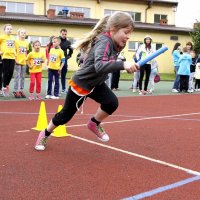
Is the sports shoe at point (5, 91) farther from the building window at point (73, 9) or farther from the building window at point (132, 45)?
the building window at point (73, 9)

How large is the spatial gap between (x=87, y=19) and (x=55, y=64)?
26727 mm

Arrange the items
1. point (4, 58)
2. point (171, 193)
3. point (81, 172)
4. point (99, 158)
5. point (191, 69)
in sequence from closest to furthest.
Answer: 1. point (171, 193)
2. point (81, 172)
3. point (99, 158)
4. point (4, 58)
5. point (191, 69)

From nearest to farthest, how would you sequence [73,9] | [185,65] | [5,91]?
[5,91], [185,65], [73,9]

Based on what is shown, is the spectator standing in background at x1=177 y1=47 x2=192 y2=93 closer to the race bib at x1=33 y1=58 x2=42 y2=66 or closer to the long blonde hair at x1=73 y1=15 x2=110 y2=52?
the race bib at x1=33 y1=58 x2=42 y2=66

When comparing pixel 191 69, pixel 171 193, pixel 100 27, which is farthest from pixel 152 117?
pixel 191 69

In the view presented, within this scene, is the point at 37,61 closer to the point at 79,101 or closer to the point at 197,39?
the point at 79,101

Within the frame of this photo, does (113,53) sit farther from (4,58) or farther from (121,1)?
(121,1)

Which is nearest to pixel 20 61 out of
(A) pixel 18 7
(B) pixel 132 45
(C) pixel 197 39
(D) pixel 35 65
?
(D) pixel 35 65

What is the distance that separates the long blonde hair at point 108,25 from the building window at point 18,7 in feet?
116

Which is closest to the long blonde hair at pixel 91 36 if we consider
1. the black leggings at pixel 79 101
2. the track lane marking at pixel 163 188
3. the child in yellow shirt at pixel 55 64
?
the black leggings at pixel 79 101

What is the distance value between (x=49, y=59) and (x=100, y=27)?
7.57 m

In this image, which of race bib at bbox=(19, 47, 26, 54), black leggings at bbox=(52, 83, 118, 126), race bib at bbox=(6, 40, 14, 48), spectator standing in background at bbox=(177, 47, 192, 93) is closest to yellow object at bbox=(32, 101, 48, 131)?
black leggings at bbox=(52, 83, 118, 126)

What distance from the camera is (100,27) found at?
4.63m

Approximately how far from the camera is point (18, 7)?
126 ft
